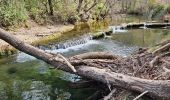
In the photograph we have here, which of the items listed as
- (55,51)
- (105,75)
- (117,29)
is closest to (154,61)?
(105,75)

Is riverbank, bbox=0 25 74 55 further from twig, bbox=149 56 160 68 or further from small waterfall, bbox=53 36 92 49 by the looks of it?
twig, bbox=149 56 160 68

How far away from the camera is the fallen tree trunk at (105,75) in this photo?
287 inches

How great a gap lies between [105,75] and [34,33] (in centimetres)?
1279

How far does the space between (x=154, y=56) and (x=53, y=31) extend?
1341 cm

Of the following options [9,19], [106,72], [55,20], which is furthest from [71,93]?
[55,20]

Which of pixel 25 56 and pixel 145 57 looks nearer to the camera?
pixel 145 57

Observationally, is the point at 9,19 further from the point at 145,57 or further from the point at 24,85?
the point at 145,57

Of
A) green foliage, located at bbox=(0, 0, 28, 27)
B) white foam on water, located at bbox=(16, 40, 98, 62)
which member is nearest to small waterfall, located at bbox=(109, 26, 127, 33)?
white foam on water, located at bbox=(16, 40, 98, 62)

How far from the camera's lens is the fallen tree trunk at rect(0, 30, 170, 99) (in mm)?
7302

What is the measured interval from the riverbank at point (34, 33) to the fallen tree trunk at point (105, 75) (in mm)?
6936

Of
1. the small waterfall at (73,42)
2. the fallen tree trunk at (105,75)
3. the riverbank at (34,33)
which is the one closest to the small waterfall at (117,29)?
the riverbank at (34,33)

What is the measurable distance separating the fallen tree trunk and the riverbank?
6.94m

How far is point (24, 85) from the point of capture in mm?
11633

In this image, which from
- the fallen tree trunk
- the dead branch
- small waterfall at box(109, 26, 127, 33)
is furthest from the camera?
small waterfall at box(109, 26, 127, 33)
